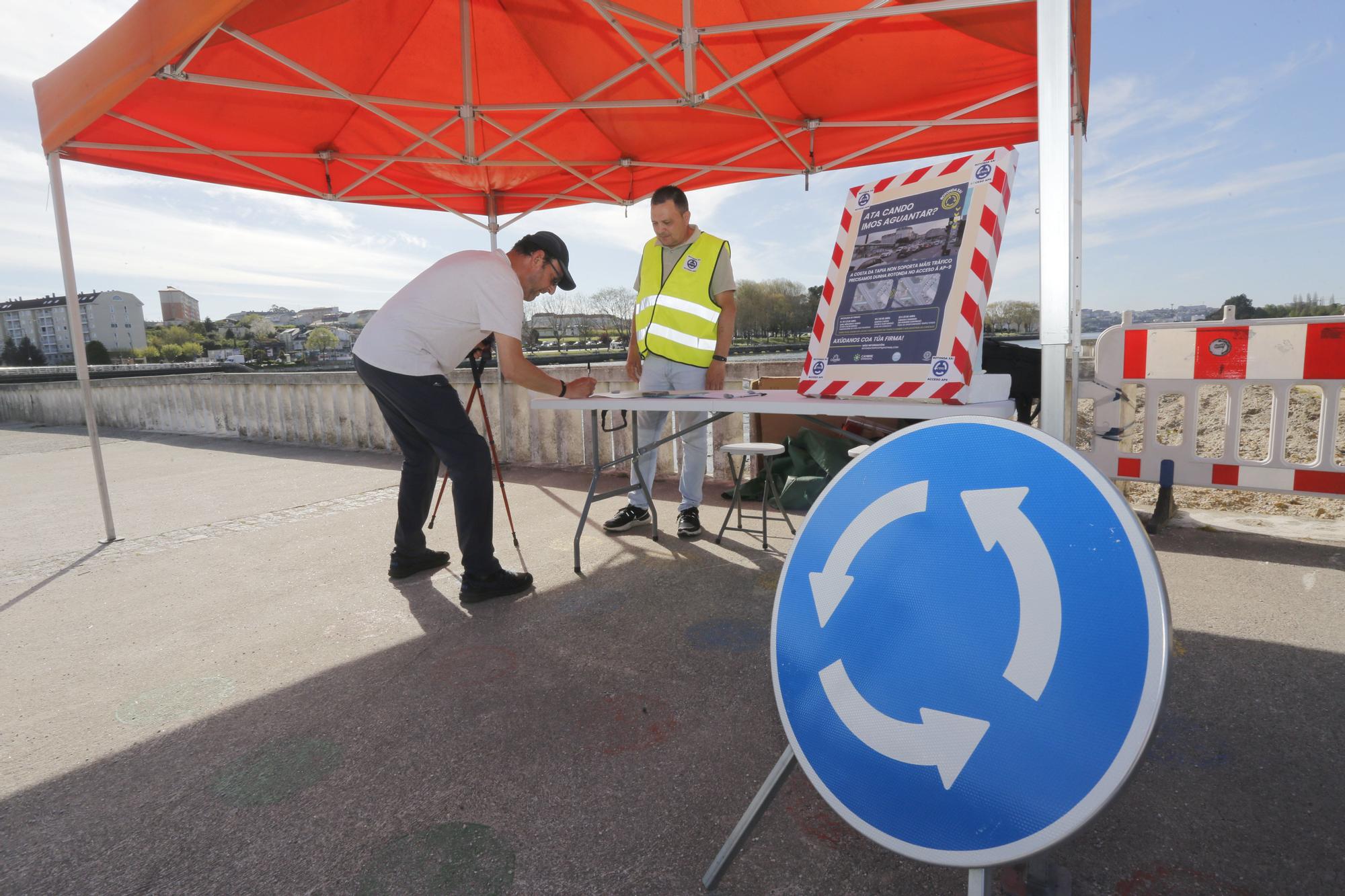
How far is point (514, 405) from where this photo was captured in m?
7.31

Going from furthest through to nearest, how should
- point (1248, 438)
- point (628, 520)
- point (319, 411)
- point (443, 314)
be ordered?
point (319, 411) → point (1248, 438) → point (628, 520) → point (443, 314)

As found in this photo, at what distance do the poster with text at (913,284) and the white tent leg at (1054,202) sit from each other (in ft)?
0.98

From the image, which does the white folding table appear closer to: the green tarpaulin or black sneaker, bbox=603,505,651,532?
black sneaker, bbox=603,505,651,532

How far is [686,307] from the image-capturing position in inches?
173

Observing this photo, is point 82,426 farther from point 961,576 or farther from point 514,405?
point 961,576

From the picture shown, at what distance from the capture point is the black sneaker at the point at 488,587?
3.51 meters

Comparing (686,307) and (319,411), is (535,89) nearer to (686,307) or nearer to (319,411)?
(686,307)

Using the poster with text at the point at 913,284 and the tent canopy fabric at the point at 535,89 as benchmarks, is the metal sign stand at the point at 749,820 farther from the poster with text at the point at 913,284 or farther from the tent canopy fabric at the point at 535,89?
the tent canopy fabric at the point at 535,89

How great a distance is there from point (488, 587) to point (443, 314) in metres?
1.46

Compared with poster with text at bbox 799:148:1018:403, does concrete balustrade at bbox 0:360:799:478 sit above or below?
below

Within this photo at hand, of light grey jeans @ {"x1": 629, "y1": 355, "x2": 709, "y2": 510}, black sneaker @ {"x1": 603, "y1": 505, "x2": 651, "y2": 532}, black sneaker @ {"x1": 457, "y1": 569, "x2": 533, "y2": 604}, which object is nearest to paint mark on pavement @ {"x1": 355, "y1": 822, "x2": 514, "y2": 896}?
black sneaker @ {"x1": 457, "y1": 569, "x2": 533, "y2": 604}

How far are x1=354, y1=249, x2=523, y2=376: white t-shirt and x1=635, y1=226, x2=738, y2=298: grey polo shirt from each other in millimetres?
1343

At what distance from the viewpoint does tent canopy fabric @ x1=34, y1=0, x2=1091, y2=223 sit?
12.0 feet

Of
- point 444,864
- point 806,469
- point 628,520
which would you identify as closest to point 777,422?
point 806,469
